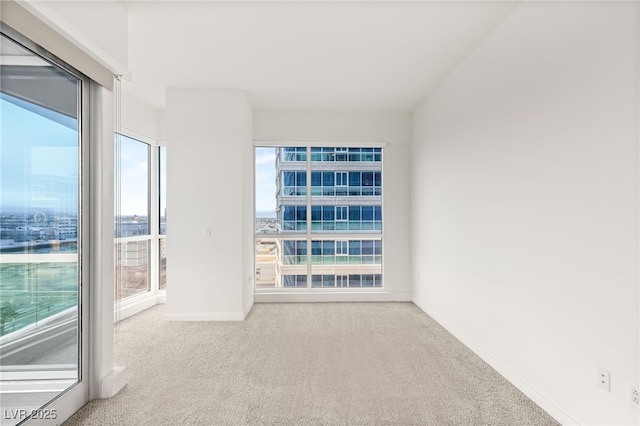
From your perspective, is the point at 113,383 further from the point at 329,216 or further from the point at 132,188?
the point at 329,216

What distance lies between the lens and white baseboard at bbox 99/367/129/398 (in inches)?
92.6

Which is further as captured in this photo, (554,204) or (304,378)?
(304,378)

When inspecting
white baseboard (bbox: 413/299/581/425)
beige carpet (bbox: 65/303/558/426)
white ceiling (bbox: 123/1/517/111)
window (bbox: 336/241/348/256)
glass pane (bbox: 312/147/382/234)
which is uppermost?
white ceiling (bbox: 123/1/517/111)

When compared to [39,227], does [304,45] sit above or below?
above

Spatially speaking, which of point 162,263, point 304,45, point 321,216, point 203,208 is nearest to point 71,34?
point 304,45

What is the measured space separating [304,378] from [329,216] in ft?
9.53

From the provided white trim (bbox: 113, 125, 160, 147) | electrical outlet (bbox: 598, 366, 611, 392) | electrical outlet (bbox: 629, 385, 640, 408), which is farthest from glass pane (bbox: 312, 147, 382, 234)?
electrical outlet (bbox: 629, 385, 640, 408)

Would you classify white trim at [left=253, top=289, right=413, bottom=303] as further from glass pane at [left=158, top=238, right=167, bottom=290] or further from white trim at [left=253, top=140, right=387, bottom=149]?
white trim at [left=253, top=140, right=387, bottom=149]

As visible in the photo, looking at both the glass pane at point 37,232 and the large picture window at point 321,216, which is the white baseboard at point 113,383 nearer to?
the glass pane at point 37,232

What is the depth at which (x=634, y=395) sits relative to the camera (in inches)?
64.0

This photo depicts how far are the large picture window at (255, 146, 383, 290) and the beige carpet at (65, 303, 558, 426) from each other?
4.06ft

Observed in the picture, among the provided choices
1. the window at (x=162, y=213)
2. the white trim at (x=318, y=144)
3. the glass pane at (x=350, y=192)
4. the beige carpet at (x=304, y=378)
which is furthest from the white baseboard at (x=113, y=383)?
the white trim at (x=318, y=144)

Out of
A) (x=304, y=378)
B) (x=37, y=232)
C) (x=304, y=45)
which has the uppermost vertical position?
(x=304, y=45)

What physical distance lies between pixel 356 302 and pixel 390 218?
133 cm
